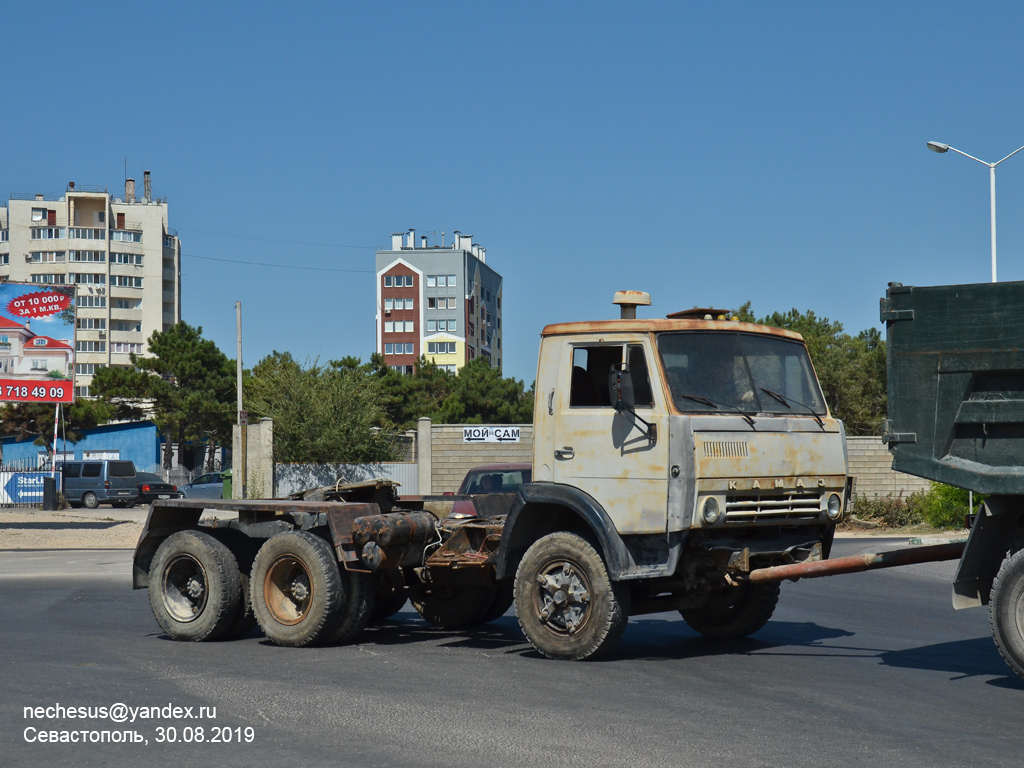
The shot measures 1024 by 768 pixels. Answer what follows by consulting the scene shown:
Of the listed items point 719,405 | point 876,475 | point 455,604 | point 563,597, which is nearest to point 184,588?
point 455,604

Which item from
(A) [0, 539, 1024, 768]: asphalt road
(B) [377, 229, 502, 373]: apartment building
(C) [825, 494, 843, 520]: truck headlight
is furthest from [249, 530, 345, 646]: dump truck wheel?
(B) [377, 229, 502, 373]: apartment building

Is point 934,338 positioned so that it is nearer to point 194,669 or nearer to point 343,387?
point 194,669

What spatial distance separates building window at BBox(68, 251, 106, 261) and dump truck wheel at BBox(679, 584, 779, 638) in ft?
377

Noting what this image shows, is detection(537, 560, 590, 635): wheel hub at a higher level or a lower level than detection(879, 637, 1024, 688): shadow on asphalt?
higher

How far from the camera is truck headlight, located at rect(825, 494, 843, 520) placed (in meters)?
9.38

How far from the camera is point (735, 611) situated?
412 inches

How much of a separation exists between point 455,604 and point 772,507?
12.4 ft

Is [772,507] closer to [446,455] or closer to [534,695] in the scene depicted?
[534,695]

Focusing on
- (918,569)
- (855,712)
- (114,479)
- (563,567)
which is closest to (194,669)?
(563,567)

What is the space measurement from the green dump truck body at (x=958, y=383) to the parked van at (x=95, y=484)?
144 feet

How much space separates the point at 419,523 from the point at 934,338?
472cm

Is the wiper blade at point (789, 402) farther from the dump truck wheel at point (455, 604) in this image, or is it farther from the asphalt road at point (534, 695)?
the dump truck wheel at point (455, 604)

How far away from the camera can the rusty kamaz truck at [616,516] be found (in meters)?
Answer: 8.84

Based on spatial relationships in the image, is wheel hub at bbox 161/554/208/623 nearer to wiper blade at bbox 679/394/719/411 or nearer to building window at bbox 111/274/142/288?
wiper blade at bbox 679/394/719/411
